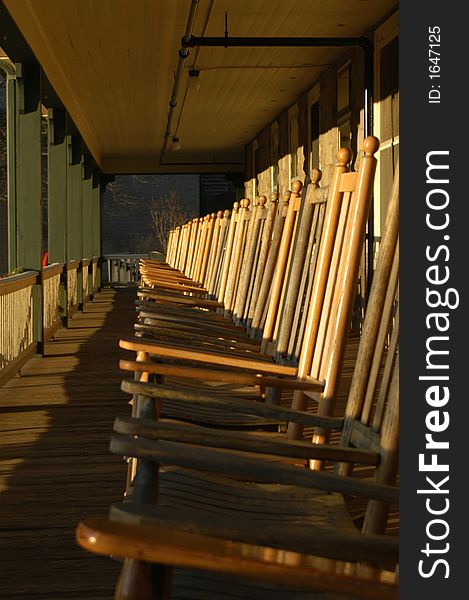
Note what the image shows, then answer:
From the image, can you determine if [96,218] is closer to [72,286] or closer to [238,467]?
[72,286]

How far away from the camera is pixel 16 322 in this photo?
24.7 feet

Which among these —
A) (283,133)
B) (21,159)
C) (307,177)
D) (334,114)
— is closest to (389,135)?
(334,114)

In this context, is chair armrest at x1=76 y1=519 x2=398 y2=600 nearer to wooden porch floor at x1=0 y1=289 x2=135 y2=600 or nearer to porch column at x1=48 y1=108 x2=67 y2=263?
wooden porch floor at x1=0 y1=289 x2=135 y2=600

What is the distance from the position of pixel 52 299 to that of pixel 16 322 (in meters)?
3.22

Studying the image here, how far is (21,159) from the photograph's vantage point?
8.59m

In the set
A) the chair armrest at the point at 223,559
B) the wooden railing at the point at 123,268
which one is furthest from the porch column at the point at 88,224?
the chair armrest at the point at 223,559

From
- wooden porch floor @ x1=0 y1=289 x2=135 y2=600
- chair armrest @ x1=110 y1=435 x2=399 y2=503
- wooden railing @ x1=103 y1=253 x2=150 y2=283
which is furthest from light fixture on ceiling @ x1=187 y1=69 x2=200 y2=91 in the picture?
wooden railing @ x1=103 y1=253 x2=150 y2=283

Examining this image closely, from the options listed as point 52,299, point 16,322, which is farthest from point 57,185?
point 16,322

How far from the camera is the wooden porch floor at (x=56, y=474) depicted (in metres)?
2.75

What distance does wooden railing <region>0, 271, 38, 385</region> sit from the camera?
672 cm

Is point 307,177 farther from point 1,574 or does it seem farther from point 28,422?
point 1,574

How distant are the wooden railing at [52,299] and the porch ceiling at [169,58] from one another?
1.90 m

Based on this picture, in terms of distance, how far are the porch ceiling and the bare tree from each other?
11382 millimetres

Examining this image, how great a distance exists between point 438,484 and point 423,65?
0.50 m
